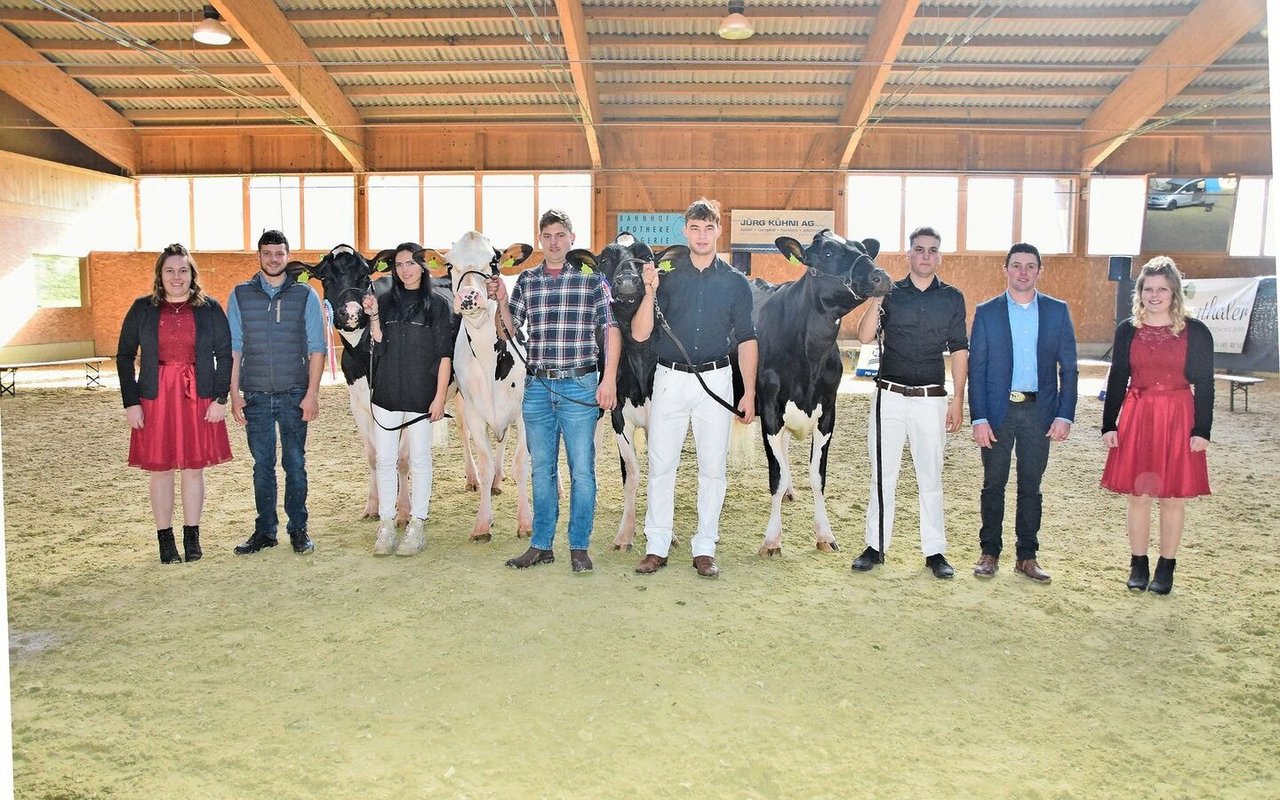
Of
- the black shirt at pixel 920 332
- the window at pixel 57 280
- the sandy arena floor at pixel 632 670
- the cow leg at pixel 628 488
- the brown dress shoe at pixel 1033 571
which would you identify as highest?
the window at pixel 57 280

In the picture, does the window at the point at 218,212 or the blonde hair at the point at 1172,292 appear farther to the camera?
the window at the point at 218,212

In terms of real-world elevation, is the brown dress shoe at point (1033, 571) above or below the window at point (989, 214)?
below

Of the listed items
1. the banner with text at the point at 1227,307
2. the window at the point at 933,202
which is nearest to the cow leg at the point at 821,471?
the banner with text at the point at 1227,307

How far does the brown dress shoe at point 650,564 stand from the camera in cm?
478

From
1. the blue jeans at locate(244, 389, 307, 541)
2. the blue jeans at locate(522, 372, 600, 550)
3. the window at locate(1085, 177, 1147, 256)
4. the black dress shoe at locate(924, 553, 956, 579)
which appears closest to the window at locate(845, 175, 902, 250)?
the window at locate(1085, 177, 1147, 256)

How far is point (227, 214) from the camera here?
21.0 metres

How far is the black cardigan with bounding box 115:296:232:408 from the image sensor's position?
15.6 feet

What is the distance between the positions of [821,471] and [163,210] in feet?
69.8

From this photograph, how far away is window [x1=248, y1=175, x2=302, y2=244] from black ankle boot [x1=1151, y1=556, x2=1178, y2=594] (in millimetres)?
20324

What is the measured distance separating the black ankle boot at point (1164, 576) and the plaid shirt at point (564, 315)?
3.18m

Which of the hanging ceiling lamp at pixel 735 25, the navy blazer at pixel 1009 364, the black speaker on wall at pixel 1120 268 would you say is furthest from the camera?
the black speaker on wall at pixel 1120 268

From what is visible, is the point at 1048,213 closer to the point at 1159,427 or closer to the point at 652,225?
the point at 652,225

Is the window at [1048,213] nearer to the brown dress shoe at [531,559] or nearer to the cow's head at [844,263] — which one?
the cow's head at [844,263]

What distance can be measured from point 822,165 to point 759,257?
259 cm
